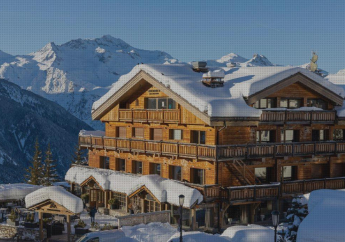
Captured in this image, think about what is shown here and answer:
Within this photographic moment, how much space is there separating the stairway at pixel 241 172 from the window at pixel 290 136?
4349 mm

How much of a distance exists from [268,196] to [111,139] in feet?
46.6

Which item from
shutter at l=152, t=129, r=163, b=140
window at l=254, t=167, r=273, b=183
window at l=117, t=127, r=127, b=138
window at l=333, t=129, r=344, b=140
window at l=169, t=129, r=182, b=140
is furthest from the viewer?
window at l=117, t=127, r=127, b=138

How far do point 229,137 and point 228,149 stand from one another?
1.82 metres

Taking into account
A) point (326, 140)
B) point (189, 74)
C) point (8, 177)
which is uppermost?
point (189, 74)

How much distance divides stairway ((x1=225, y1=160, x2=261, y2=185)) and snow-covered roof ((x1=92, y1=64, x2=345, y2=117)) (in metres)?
3.46

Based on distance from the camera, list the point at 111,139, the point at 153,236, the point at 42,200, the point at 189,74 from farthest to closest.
A: the point at 111,139 < the point at 189,74 < the point at 42,200 < the point at 153,236

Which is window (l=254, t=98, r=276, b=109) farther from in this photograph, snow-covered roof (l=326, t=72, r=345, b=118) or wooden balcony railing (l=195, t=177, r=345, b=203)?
wooden balcony railing (l=195, t=177, r=345, b=203)

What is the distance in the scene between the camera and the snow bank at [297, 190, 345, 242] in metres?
19.2

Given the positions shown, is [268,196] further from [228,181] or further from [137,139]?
[137,139]

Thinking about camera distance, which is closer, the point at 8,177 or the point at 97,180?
the point at 97,180

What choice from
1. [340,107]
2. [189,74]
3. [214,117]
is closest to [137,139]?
[189,74]

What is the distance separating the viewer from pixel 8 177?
174 metres

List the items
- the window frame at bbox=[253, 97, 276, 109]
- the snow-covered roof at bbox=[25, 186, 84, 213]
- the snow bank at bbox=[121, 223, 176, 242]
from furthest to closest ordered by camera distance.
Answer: the window frame at bbox=[253, 97, 276, 109], the snow-covered roof at bbox=[25, 186, 84, 213], the snow bank at bbox=[121, 223, 176, 242]

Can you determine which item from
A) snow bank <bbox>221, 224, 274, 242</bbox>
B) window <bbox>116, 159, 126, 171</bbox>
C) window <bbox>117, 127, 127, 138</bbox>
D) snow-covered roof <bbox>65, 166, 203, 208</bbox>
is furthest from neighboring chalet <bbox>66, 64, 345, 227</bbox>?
snow bank <bbox>221, 224, 274, 242</bbox>
